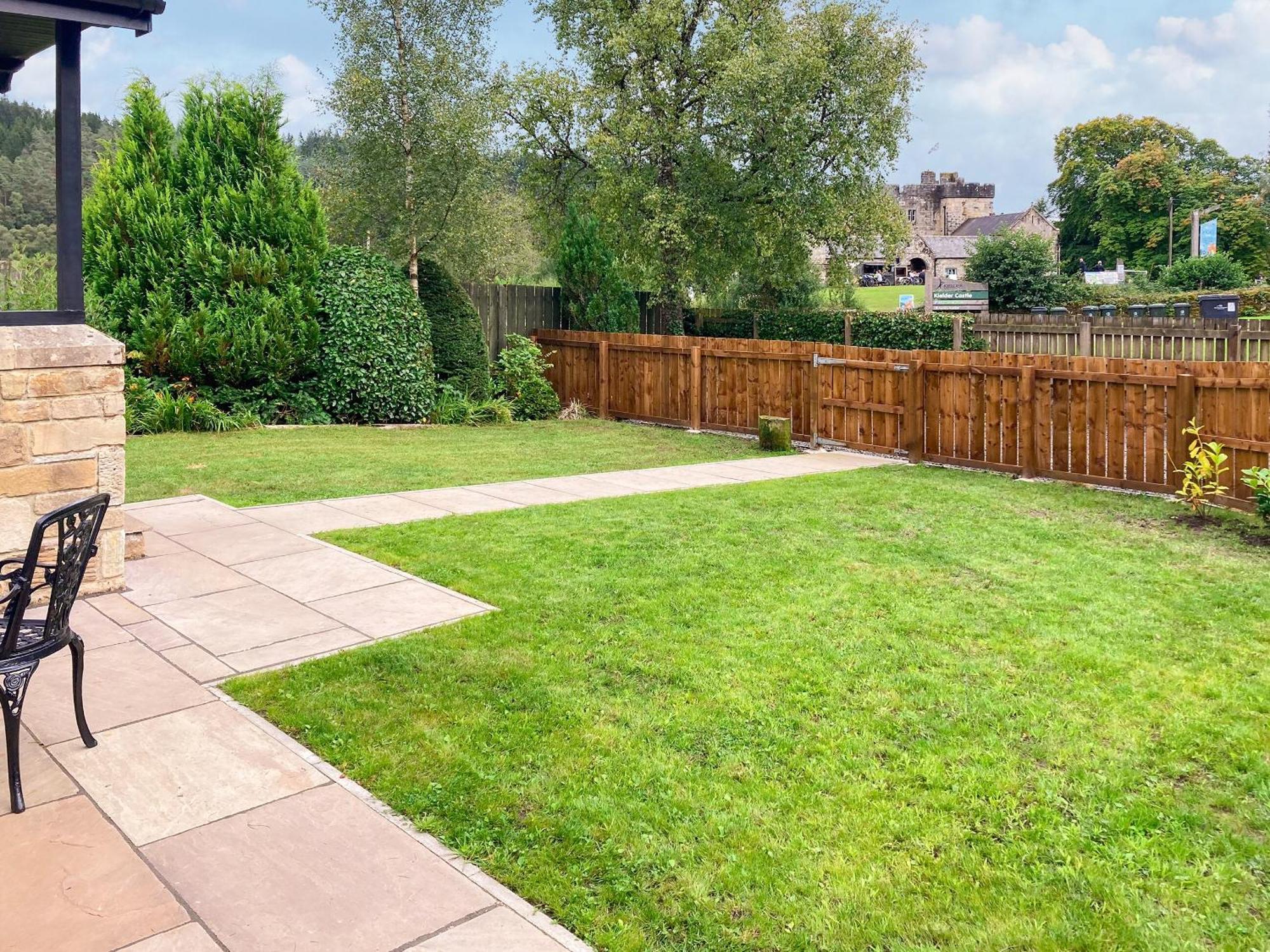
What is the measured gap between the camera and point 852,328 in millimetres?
17438

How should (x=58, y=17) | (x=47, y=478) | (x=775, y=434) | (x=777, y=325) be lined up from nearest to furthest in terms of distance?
1. (x=58, y=17)
2. (x=47, y=478)
3. (x=775, y=434)
4. (x=777, y=325)

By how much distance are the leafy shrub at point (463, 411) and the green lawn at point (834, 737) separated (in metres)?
8.09

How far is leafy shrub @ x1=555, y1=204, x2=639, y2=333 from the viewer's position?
17188 mm

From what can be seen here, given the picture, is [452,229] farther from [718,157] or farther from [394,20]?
[718,157]

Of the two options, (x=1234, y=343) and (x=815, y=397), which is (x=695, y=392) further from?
(x=1234, y=343)

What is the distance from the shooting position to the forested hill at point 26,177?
639cm

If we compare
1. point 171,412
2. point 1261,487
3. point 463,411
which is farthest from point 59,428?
point 463,411

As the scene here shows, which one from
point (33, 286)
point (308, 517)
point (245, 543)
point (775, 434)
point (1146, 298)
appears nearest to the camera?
point (245, 543)

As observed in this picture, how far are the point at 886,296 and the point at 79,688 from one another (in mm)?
52047

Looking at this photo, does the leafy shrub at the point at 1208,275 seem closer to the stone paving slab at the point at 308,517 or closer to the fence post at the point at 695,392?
the fence post at the point at 695,392

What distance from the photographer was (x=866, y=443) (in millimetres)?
12031

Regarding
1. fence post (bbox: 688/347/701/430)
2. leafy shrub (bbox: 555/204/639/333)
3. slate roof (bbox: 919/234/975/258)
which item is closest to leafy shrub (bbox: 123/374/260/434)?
fence post (bbox: 688/347/701/430)

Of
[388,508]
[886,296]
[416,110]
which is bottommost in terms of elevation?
[388,508]

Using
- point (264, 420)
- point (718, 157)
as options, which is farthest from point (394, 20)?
point (264, 420)
